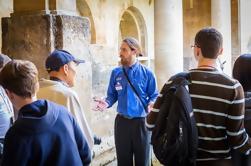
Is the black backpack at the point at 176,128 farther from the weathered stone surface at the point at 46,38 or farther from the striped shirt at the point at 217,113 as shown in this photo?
the weathered stone surface at the point at 46,38

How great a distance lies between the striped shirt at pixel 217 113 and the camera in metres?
2.52

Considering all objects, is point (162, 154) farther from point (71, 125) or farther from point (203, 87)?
point (71, 125)

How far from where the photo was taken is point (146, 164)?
414 centimetres

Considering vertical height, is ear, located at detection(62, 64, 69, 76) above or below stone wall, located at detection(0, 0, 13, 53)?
Result: below

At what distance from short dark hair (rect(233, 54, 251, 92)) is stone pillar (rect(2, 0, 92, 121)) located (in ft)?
4.97

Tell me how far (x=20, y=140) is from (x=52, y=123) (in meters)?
0.17

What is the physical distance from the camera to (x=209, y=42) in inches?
101

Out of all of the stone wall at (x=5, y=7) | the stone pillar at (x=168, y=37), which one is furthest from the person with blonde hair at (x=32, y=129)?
the stone pillar at (x=168, y=37)

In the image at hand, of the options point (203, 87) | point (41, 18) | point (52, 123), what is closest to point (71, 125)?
point (52, 123)

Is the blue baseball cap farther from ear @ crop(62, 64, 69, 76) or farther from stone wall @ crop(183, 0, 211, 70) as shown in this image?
stone wall @ crop(183, 0, 211, 70)

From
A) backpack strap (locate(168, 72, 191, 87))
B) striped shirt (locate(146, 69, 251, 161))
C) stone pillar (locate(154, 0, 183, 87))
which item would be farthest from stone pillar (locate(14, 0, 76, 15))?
stone pillar (locate(154, 0, 183, 87))

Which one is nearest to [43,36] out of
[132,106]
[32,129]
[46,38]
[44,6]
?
[46,38]

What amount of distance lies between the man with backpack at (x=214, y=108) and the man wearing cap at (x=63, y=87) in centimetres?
61

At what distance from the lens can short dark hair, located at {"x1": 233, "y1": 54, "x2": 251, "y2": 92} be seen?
2.99 metres
